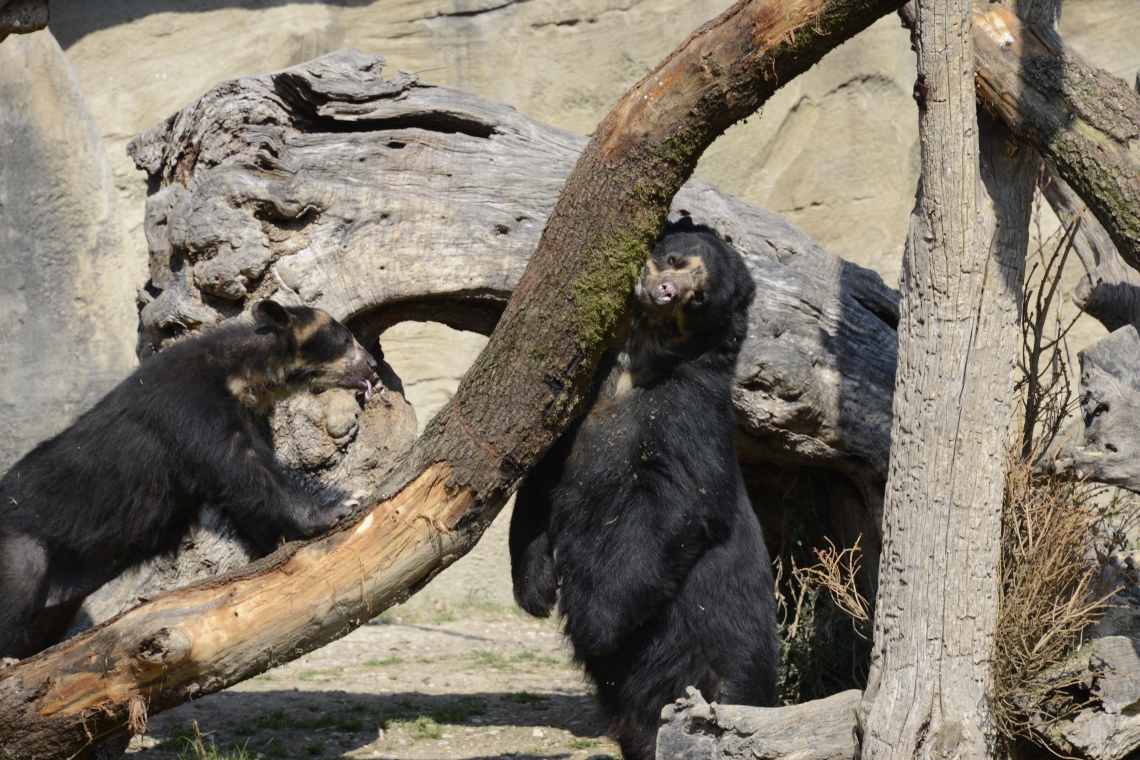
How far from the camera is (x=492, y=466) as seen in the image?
385cm

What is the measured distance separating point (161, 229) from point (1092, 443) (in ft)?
15.4

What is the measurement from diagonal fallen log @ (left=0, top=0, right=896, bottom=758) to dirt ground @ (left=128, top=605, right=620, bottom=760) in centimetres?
79

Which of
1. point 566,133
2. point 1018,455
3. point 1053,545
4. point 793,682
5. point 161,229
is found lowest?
point 793,682

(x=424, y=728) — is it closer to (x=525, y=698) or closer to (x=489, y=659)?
(x=525, y=698)

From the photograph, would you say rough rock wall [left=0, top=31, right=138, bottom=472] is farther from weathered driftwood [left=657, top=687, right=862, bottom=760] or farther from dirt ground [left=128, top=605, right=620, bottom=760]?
weathered driftwood [left=657, top=687, right=862, bottom=760]

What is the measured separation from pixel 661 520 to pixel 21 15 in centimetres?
370

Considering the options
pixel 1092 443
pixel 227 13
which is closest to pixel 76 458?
pixel 1092 443

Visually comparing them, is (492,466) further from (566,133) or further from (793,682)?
(793,682)

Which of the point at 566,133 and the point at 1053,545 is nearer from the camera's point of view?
the point at 1053,545

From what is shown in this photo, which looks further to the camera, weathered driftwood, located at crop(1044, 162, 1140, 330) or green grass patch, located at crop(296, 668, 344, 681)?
green grass patch, located at crop(296, 668, 344, 681)

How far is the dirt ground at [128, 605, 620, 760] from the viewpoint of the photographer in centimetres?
548

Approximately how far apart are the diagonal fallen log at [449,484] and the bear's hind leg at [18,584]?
694 millimetres

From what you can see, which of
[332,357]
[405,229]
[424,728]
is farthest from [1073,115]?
[424,728]

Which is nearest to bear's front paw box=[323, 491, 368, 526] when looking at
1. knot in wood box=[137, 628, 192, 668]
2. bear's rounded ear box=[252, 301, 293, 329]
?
bear's rounded ear box=[252, 301, 293, 329]
